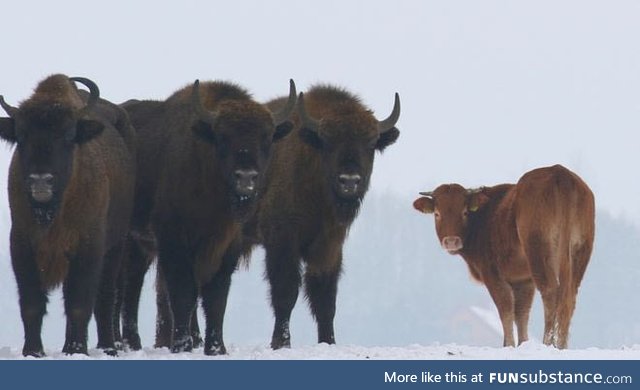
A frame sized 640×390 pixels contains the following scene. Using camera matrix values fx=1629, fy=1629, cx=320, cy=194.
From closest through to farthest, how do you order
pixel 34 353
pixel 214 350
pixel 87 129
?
pixel 34 353, pixel 87 129, pixel 214 350

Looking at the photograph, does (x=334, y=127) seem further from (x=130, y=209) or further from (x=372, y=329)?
(x=372, y=329)

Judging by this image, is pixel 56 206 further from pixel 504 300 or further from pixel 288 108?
pixel 504 300

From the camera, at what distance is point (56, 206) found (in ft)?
49.8

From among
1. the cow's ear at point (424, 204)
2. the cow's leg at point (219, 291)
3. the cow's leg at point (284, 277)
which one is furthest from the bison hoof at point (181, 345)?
the cow's ear at point (424, 204)

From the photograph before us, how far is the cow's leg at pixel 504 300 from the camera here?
814 inches

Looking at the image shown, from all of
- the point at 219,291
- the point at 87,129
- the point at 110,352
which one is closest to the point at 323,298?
the point at 219,291

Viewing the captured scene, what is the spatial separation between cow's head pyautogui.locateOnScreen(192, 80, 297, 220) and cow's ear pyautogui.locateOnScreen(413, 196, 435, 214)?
5.04m

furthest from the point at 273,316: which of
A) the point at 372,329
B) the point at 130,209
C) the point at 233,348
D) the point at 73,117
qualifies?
the point at 372,329

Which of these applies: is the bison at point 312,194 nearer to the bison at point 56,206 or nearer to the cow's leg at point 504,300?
the bison at point 56,206

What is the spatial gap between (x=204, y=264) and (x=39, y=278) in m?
1.86

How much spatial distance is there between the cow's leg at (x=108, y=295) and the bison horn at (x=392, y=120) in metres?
3.05

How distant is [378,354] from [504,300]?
516 cm

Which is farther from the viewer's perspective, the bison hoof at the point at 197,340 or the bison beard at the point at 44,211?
the bison hoof at the point at 197,340

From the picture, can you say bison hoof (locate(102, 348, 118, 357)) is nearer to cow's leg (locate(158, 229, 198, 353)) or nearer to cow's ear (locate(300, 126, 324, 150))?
cow's leg (locate(158, 229, 198, 353))
